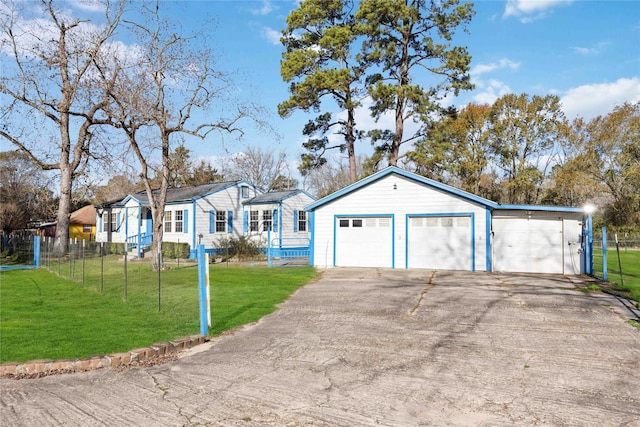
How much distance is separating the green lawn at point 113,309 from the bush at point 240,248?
9702 millimetres

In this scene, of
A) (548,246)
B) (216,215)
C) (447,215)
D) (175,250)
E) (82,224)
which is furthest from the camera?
(82,224)

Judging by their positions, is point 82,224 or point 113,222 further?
point 82,224

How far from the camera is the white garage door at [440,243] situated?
1852 centimetres

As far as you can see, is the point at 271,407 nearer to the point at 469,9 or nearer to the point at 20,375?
the point at 20,375

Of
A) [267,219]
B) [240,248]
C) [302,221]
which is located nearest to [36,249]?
[240,248]

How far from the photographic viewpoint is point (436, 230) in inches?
744

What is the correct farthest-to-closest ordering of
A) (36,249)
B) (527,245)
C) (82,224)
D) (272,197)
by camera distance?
(82,224) < (272,197) < (36,249) < (527,245)

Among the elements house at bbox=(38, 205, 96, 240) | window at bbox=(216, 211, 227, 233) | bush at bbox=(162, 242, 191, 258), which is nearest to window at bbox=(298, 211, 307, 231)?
window at bbox=(216, 211, 227, 233)

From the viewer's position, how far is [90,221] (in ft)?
169

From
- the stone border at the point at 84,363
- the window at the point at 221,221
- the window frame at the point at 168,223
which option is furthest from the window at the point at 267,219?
the stone border at the point at 84,363

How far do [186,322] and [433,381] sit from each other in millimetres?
5153

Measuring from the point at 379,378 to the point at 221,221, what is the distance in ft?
79.7

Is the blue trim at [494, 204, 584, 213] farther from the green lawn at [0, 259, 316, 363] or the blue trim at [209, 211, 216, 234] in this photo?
the blue trim at [209, 211, 216, 234]

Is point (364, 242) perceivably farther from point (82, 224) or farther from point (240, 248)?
Result: point (82, 224)
